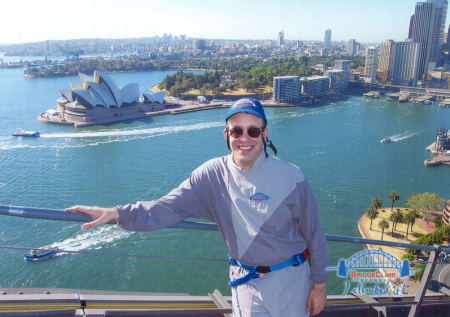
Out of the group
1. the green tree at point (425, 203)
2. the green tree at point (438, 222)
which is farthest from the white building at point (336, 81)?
the green tree at point (438, 222)

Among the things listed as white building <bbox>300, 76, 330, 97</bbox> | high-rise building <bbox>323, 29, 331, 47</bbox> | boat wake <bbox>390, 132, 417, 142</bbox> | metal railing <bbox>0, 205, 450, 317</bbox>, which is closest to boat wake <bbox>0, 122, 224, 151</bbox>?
boat wake <bbox>390, 132, 417, 142</bbox>

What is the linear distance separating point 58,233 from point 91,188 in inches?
61.9

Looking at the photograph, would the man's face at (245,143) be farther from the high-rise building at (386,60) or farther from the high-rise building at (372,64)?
the high-rise building at (386,60)

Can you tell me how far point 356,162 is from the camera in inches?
286

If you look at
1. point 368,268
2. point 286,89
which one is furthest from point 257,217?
point 286,89

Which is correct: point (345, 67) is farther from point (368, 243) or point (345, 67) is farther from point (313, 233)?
point (313, 233)

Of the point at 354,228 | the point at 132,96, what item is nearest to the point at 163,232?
the point at 354,228

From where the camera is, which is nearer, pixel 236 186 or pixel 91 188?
pixel 236 186

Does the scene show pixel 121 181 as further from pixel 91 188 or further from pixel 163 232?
pixel 163 232

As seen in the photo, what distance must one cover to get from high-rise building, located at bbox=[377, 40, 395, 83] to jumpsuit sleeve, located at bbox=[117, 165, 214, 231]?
2228 cm

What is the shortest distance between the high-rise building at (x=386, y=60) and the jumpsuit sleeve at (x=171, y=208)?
2228 centimetres

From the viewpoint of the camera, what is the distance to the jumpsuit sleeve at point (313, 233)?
482 millimetres

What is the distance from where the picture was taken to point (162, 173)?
6457mm

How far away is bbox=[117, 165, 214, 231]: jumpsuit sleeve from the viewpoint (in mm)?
481
